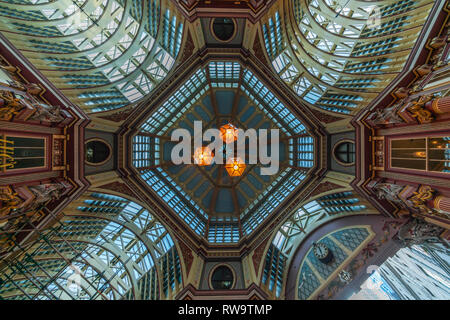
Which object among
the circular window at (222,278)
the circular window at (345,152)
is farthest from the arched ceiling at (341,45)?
the circular window at (222,278)

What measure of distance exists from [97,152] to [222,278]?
16963 mm

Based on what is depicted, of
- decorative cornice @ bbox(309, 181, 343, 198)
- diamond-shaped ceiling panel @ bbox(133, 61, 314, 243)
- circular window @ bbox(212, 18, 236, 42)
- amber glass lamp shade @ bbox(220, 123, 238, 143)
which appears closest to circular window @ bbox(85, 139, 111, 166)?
diamond-shaped ceiling panel @ bbox(133, 61, 314, 243)

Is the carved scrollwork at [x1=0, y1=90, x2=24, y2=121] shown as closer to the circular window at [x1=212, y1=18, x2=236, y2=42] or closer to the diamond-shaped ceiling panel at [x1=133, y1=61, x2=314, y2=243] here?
the diamond-shaped ceiling panel at [x1=133, y1=61, x2=314, y2=243]

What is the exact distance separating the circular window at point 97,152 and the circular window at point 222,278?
50.5 feet

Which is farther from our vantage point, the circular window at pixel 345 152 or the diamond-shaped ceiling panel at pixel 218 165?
the diamond-shaped ceiling panel at pixel 218 165

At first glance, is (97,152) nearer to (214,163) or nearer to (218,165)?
(214,163)

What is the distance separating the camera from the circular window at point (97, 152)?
60.4 ft

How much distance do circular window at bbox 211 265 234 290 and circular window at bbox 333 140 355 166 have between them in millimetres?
15337

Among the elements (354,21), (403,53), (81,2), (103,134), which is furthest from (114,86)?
(403,53)

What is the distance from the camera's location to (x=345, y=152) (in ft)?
63.2

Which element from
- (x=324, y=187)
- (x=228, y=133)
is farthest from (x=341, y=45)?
(x=228, y=133)

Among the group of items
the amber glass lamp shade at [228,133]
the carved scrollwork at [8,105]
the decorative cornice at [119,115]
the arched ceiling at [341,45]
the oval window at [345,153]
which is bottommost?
the oval window at [345,153]

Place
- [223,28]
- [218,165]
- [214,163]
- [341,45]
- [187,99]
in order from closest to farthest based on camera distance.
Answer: [223,28], [341,45], [187,99], [214,163], [218,165]

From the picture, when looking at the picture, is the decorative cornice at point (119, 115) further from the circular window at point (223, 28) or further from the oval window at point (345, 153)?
the oval window at point (345, 153)
